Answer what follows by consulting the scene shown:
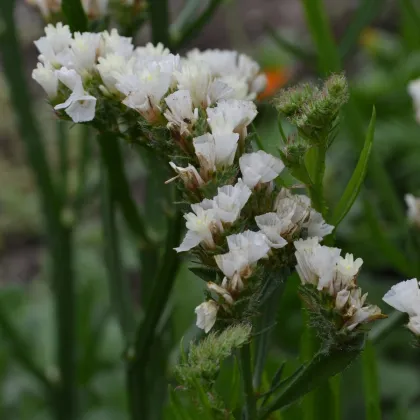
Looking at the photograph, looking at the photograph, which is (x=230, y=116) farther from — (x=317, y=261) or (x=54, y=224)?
(x=54, y=224)

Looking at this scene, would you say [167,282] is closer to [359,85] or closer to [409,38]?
[409,38]

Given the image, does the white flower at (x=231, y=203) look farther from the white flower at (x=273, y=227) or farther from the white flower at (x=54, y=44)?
the white flower at (x=54, y=44)

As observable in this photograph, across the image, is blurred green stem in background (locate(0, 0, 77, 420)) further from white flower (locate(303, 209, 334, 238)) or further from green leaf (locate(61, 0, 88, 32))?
white flower (locate(303, 209, 334, 238))

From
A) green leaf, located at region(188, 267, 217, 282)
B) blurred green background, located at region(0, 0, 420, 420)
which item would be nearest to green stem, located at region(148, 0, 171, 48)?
blurred green background, located at region(0, 0, 420, 420)

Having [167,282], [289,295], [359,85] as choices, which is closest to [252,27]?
[359,85]

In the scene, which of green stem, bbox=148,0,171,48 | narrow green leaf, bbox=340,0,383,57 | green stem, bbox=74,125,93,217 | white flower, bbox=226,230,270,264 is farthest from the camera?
green stem, bbox=74,125,93,217
